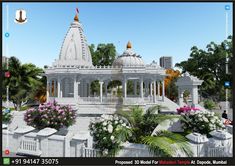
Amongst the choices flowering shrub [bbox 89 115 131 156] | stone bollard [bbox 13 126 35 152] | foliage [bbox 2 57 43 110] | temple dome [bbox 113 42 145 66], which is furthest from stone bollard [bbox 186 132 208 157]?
foliage [bbox 2 57 43 110]

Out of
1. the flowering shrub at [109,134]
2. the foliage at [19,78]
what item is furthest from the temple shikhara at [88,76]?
the flowering shrub at [109,134]

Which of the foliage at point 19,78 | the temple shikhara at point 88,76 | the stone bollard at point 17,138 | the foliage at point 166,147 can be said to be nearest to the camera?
the foliage at point 166,147

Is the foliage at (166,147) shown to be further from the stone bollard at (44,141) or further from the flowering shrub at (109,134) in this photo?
the stone bollard at (44,141)

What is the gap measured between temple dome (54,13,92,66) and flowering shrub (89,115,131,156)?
15.9 meters

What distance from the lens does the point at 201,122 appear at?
9336mm

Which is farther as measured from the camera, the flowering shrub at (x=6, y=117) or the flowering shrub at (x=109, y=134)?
the flowering shrub at (x=6, y=117)

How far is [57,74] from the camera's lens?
18.9 m

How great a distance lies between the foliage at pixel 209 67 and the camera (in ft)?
99.2

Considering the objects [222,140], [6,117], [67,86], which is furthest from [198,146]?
→ [67,86]

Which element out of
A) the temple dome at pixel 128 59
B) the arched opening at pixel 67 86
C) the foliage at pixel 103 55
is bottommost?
the arched opening at pixel 67 86

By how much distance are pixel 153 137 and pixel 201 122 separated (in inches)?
179

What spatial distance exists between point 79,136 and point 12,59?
653 inches

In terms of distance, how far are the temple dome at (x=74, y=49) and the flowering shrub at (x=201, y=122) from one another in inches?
584

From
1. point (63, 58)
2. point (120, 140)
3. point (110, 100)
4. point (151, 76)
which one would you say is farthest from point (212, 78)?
point (120, 140)
